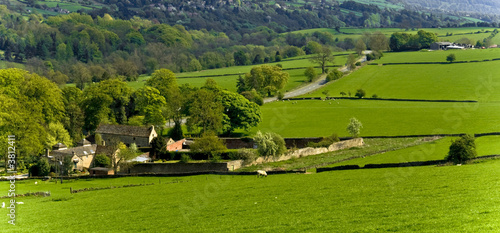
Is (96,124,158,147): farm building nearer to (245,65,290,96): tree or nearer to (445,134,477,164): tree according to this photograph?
(445,134,477,164): tree

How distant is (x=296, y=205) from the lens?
27969 mm

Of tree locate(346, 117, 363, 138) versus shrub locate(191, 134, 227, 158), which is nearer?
shrub locate(191, 134, 227, 158)

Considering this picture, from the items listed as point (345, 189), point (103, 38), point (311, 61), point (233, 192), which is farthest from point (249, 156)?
point (103, 38)

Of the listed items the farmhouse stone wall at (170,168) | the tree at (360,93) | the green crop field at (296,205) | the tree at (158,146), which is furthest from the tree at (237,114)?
the green crop field at (296,205)

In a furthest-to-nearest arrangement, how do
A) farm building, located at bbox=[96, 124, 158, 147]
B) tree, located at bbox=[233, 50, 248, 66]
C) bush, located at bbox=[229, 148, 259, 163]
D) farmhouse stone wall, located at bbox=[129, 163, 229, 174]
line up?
tree, located at bbox=[233, 50, 248, 66] → farm building, located at bbox=[96, 124, 158, 147] → bush, located at bbox=[229, 148, 259, 163] → farmhouse stone wall, located at bbox=[129, 163, 229, 174]

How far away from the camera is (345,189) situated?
31.4 meters

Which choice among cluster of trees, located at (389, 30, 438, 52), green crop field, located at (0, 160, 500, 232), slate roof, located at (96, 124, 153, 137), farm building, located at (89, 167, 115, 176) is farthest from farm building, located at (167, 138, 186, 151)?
cluster of trees, located at (389, 30, 438, 52)

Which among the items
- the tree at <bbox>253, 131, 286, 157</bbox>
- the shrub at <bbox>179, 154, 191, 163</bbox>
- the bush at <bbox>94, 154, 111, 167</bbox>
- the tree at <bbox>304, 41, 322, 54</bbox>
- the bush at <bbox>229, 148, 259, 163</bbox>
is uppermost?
the tree at <bbox>304, 41, 322, 54</bbox>

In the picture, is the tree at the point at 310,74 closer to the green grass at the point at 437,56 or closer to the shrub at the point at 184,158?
the green grass at the point at 437,56

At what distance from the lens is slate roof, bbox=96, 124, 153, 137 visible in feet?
233

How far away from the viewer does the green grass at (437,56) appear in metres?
126

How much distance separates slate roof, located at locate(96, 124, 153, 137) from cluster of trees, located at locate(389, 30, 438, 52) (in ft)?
345

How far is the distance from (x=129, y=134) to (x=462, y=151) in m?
44.2

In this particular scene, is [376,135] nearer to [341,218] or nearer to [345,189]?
[345,189]
